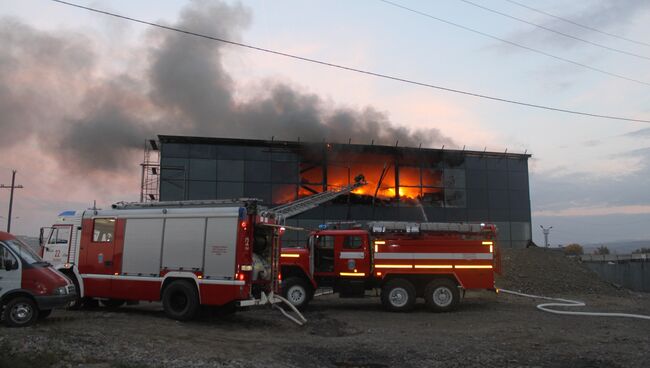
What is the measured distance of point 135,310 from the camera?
548 inches

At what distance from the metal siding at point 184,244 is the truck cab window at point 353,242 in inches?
193

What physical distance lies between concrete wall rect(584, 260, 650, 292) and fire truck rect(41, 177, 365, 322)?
20.5 meters

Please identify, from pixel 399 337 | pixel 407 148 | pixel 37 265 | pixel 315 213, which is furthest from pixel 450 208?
pixel 37 265

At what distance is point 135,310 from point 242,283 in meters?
4.43

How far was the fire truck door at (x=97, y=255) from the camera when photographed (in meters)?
12.9

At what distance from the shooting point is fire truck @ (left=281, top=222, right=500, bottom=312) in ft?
48.7

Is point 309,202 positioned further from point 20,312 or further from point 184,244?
point 20,312

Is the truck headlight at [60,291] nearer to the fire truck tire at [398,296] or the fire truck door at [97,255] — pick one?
the fire truck door at [97,255]

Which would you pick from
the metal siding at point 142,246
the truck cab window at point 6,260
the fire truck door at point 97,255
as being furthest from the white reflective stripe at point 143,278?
the truck cab window at point 6,260

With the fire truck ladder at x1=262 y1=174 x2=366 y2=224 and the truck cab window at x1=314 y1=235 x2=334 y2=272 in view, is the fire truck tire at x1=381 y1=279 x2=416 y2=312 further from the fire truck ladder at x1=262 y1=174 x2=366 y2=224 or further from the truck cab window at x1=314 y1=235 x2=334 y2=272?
the fire truck ladder at x1=262 y1=174 x2=366 y2=224

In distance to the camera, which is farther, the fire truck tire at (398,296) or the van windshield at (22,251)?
the fire truck tire at (398,296)

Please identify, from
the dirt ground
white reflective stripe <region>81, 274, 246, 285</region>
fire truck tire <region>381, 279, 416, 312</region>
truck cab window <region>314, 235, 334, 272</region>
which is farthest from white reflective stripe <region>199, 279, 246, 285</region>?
fire truck tire <region>381, 279, 416, 312</region>

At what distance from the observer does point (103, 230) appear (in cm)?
1315

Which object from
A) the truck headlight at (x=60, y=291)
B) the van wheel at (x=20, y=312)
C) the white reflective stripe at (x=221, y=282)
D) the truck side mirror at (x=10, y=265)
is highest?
the truck side mirror at (x=10, y=265)
